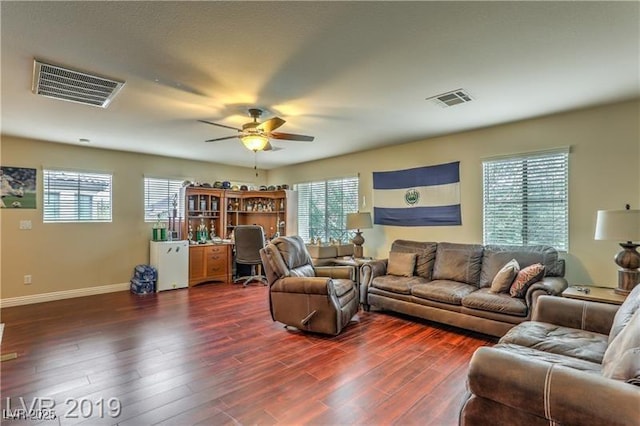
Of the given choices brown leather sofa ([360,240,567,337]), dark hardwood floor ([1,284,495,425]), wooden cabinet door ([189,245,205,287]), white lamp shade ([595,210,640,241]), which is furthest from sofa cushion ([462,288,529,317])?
wooden cabinet door ([189,245,205,287])

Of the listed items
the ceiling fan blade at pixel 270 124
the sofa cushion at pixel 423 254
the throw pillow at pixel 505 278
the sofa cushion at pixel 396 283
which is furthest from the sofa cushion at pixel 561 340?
the ceiling fan blade at pixel 270 124

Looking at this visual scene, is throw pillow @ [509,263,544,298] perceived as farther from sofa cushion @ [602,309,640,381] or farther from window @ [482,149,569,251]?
sofa cushion @ [602,309,640,381]

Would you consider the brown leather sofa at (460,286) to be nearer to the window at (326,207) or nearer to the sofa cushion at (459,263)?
the sofa cushion at (459,263)

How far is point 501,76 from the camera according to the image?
2.73m

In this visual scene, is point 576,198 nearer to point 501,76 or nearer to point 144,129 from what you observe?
point 501,76

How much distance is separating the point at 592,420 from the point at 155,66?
10.8 ft

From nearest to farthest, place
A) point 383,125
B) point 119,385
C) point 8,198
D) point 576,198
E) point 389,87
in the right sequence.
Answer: point 119,385
point 389,87
point 576,198
point 383,125
point 8,198

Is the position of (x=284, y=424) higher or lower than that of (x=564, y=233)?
lower

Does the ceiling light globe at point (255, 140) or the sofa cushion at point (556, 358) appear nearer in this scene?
the sofa cushion at point (556, 358)

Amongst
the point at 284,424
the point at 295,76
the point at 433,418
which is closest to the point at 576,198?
the point at 433,418

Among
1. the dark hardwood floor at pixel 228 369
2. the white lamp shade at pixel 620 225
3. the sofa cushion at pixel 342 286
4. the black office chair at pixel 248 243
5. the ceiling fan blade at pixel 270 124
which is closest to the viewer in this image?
the dark hardwood floor at pixel 228 369

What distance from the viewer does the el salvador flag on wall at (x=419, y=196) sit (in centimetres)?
461

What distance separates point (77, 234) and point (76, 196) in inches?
24.7

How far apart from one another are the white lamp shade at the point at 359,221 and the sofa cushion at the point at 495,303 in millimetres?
1931
